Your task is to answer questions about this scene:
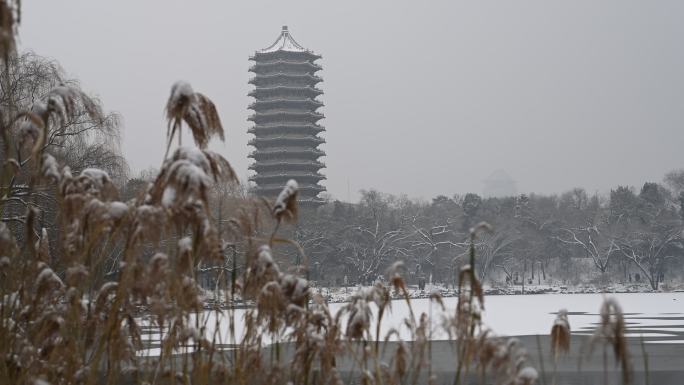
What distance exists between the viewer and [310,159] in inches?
2451

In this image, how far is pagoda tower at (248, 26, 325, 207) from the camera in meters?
60.6

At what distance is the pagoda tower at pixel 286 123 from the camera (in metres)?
60.6

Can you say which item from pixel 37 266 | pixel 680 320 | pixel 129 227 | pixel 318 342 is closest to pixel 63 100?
pixel 129 227

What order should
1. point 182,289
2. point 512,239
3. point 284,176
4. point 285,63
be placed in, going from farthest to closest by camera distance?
1. point 285,63
2. point 284,176
3. point 512,239
4. point 182,289

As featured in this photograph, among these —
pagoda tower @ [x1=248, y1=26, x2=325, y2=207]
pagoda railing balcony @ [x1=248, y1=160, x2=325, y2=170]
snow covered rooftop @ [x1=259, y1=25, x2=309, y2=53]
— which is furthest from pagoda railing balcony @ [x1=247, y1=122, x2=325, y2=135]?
snow covered rooftop @ [x1=259, y1=25, x2=309, y2=53]

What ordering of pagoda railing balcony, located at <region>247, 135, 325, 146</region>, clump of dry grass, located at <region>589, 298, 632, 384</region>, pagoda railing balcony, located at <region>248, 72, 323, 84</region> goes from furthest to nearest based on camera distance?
pagoda railing balcony, located at <region>248, 72, 323, 84</region> → pagoda railing balcony, located at <region>247, 135, 325, 146</region> → clump of dry grass, located at <region>589, 298, 632, 384</region>

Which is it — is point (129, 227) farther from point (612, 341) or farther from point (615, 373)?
point (615, 373)

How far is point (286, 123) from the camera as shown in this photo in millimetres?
62125

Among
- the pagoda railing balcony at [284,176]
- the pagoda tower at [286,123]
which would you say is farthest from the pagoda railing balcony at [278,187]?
the pagoda railing balcony at [284,176]

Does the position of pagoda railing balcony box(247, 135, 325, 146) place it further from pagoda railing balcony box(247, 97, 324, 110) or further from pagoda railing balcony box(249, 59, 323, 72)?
pagoda railing balcony box(249, 59, 323, 72)

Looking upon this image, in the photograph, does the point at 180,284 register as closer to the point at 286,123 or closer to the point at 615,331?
the point at 615,331

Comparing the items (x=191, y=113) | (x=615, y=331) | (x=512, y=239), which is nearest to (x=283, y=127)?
(x=512, y=239)

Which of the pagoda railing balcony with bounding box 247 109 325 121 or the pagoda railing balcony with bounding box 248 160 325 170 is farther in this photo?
the pagoda railing balcony with bounding box 247 109 325 121

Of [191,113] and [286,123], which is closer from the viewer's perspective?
[191,113]
